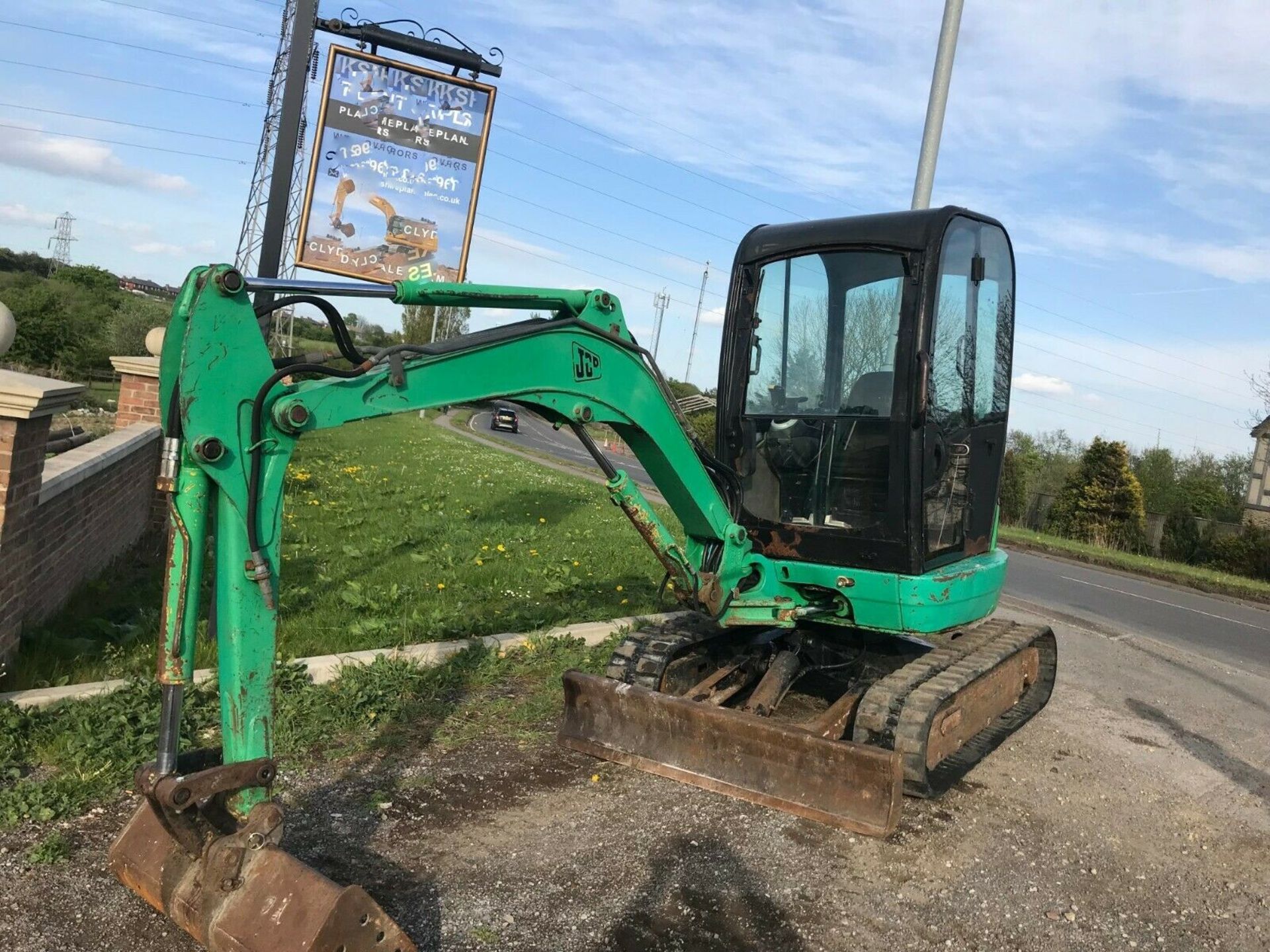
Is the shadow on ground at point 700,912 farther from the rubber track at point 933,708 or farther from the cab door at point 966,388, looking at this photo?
the cab door at point 966,388

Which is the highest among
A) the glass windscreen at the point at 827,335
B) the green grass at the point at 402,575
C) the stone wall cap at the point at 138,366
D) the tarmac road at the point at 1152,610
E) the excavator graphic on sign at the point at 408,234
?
the excavator graphic on sign at the point at 408,234

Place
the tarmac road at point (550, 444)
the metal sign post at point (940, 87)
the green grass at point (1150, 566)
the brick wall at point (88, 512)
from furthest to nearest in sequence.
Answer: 1. the tarmac road at point (550, 444)
2. the green grass at point (1150, 566)
3. the metal sign post at point (940, 87)
4. the brick wall at point (88, 512)

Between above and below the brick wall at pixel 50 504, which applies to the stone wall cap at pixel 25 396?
above

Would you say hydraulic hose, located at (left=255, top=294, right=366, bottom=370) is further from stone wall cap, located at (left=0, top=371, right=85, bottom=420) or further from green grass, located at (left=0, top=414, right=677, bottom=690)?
green grass, located at (left=0, top=414, right=677, bottom=690)

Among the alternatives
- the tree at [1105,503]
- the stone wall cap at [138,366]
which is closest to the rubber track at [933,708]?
the stone wall cap at [138,366]

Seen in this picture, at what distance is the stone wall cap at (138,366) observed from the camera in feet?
30.5

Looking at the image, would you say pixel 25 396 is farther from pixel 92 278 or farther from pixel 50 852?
pixel 92 278

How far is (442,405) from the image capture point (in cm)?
357

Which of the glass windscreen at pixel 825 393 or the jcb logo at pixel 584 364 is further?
the glass windscreen at pixel 825 393

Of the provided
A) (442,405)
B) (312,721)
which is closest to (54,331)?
(312,721)

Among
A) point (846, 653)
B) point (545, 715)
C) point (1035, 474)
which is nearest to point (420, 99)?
point (545, 715)

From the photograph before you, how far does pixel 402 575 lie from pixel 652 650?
387 centimetres

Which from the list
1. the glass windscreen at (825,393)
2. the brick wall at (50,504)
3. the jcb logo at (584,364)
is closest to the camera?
the jcb logo at (584,364)

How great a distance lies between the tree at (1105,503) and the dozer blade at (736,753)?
25.1m
